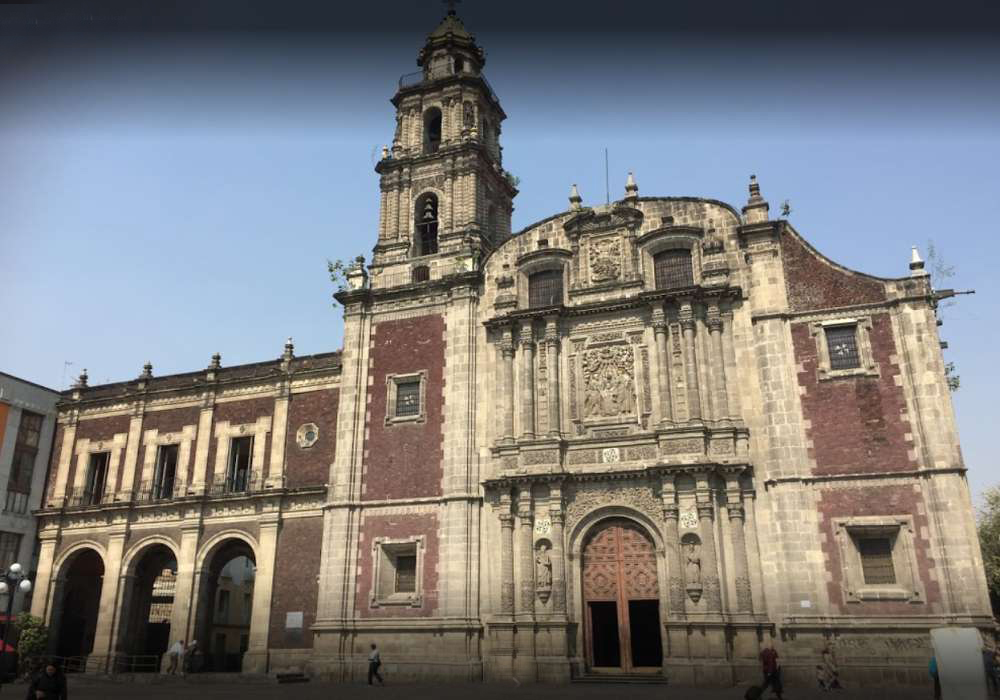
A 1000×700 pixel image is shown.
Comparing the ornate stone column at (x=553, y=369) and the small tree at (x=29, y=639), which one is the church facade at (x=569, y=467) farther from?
the small tree at (x=29, y=639)

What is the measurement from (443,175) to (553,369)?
10311mm

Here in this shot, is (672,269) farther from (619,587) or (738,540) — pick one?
(619,587)

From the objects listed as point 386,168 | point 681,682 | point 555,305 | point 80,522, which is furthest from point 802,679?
point 80,522

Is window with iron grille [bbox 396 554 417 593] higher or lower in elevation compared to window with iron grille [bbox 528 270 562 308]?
lower

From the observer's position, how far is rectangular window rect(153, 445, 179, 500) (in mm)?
33344

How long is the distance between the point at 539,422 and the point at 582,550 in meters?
4.23

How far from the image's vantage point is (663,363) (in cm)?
2552

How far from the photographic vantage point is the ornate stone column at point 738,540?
22625mm

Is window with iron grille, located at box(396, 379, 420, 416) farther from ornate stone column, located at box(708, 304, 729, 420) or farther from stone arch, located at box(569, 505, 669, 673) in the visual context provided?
ornate stone column, located at box(708, 304, 729, 420)

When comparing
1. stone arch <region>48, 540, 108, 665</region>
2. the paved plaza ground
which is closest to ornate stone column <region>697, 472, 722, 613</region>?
the paved plaza ground

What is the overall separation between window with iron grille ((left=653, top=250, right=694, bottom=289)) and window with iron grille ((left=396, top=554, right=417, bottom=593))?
12.1m

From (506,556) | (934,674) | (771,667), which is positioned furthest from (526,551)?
(934,674)

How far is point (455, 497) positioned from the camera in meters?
26.3

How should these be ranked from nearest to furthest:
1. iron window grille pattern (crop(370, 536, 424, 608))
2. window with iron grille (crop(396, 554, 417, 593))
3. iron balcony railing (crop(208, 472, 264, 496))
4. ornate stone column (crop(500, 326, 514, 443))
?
iron window grille pattern (crop(370, 536, 424, 608)), window with iron grille (crop(396, 554, 417, 593)), ornate stone column (crop(500, 326, 514, 443)), iron balcony railing (crop(208, 472, 264, 496))
